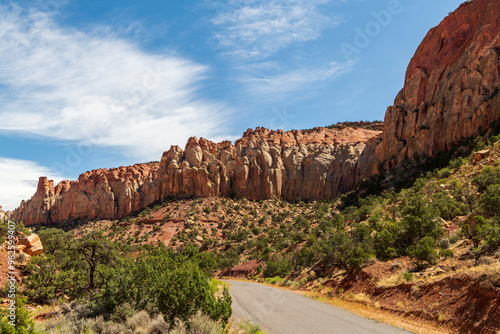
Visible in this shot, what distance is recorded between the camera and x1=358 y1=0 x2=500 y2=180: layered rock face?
40875 mm

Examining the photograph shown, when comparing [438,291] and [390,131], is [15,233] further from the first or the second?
[390,131]

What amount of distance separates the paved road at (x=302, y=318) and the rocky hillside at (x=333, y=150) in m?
36.3

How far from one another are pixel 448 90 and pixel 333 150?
136 feet

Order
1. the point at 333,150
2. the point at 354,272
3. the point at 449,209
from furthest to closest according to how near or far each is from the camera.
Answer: the point at 333,150 < the point at 449,209 < the point at 354,272

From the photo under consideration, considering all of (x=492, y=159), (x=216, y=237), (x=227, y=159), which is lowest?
(x=216, y=237)

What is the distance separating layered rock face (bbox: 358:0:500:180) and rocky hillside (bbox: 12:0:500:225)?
6.4 inches

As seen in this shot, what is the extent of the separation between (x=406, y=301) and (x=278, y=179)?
69.5 meters

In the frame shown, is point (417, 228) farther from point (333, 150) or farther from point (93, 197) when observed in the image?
point (93, 197)

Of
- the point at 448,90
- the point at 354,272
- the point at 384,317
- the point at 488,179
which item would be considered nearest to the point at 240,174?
the point at 448,90

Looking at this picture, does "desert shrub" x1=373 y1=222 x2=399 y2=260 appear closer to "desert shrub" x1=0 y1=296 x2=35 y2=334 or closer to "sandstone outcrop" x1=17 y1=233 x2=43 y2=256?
"desert shrub" x1=0 y1=296 x2=35 y2=334

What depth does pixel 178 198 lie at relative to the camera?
77250mm

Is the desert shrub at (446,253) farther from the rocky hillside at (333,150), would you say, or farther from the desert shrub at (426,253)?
the rocky hillside at (333,150)

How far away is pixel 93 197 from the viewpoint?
97.1 m

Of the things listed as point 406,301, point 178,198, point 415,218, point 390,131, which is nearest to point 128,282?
point 406,301
